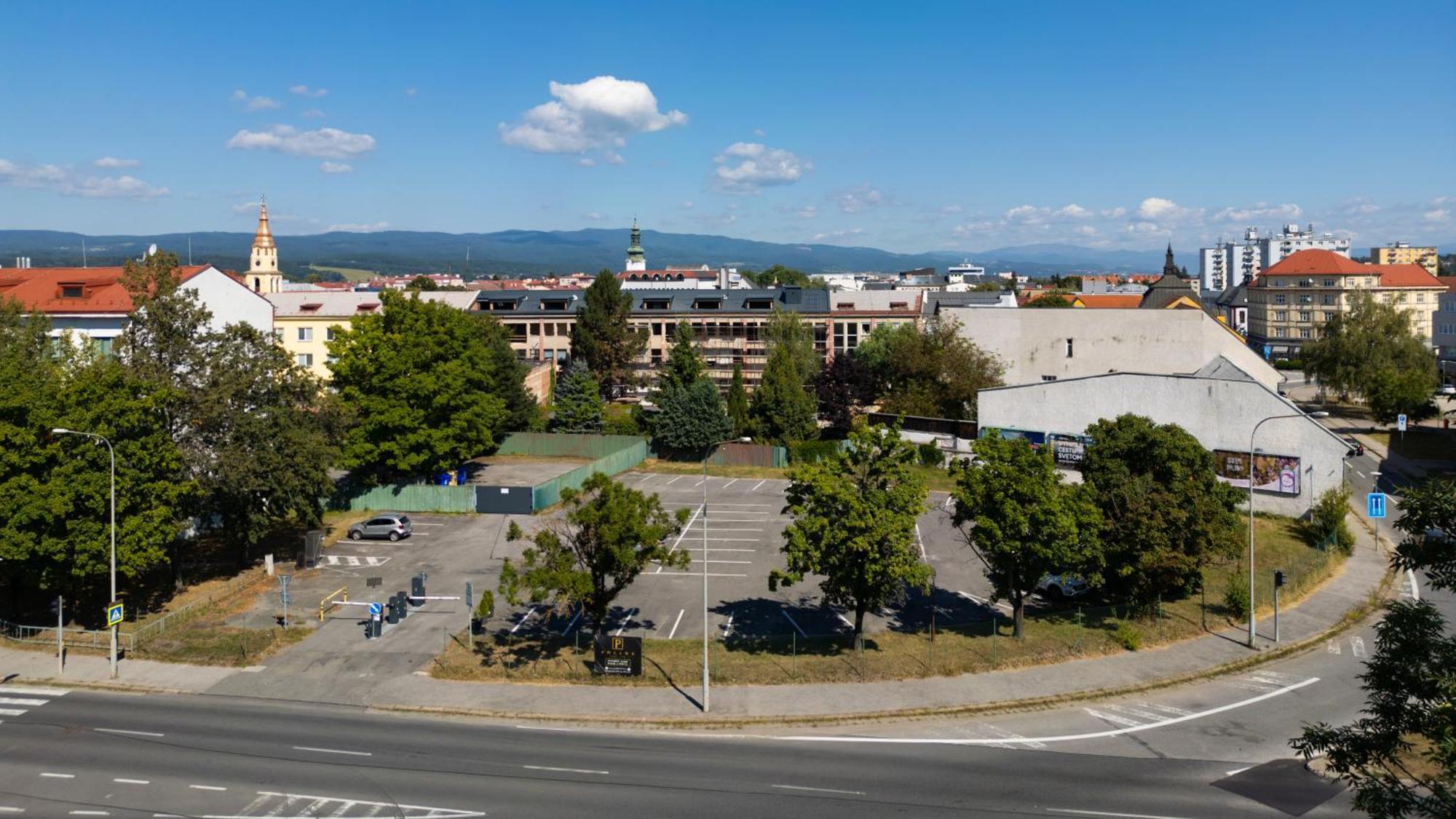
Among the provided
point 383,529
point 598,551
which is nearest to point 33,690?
point 598,551

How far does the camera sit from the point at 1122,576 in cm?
3481

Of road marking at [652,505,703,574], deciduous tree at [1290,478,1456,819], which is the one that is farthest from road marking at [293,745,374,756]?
deciduous tree at [1290,478,1456,819]

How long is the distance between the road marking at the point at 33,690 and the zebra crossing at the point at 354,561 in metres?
14.6

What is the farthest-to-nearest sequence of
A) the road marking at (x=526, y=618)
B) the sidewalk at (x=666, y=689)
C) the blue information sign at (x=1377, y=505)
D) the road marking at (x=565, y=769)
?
1. the blue information sign at (x=1377, y=505)
2. the road marking at (x=526, y=618)
3. the sidewalk at (x=666, y=689)
4. the road marking at (x=565, y=769)

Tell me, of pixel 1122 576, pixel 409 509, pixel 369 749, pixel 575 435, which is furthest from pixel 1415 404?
pixel 369 749

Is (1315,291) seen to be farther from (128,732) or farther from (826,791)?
(128,732)

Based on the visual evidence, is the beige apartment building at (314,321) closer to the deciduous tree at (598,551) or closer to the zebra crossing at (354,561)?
the zebra crossing at (354,561)

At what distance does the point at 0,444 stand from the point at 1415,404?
88.8 metres

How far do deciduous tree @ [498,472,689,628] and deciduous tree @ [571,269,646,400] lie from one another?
5672 cm

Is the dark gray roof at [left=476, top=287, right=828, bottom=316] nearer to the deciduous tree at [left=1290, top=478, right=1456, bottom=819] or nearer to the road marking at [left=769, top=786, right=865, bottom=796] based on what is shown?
the road marking at [left=769, top=786, right=865, bottom=796]

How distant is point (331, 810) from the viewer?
70.8ft

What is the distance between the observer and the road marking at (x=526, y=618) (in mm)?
35688

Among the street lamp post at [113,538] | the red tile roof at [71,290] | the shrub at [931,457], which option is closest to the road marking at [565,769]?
the street lamp post at [113,538]

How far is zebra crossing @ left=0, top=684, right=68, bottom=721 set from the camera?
2836 centimetres
